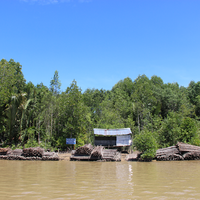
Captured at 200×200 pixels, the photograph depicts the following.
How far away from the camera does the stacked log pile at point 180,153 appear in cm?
1644

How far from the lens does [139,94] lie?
35969mm

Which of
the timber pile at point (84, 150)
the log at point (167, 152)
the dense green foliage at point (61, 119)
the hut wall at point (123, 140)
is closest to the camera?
the log at point (167, 152)

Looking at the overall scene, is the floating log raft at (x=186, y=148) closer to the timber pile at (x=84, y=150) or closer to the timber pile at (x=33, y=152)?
the timber pile at (x=84, y=150)

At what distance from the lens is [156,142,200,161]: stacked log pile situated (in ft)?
53.9

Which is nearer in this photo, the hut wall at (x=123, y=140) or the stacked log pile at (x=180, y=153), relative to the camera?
the stacked log pile at (x=180, y=153)

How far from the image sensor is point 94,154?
17.2 m

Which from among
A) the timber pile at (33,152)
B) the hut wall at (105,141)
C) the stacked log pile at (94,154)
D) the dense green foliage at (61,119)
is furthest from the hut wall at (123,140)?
the timber pile at (33,152)

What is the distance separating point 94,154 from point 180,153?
25.7 feet

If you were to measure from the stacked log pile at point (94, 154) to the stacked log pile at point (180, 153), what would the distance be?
12.8 ft

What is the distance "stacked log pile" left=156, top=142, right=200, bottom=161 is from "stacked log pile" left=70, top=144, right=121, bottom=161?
3.89 meters

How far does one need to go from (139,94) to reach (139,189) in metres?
31.6

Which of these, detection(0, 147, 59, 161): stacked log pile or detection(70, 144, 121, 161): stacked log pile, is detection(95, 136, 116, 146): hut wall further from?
detection(0, 147, 59, 161): stacked log pile

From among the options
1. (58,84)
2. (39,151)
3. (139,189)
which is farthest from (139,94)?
(139,189)

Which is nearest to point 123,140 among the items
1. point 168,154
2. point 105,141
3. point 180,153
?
point 105,141
